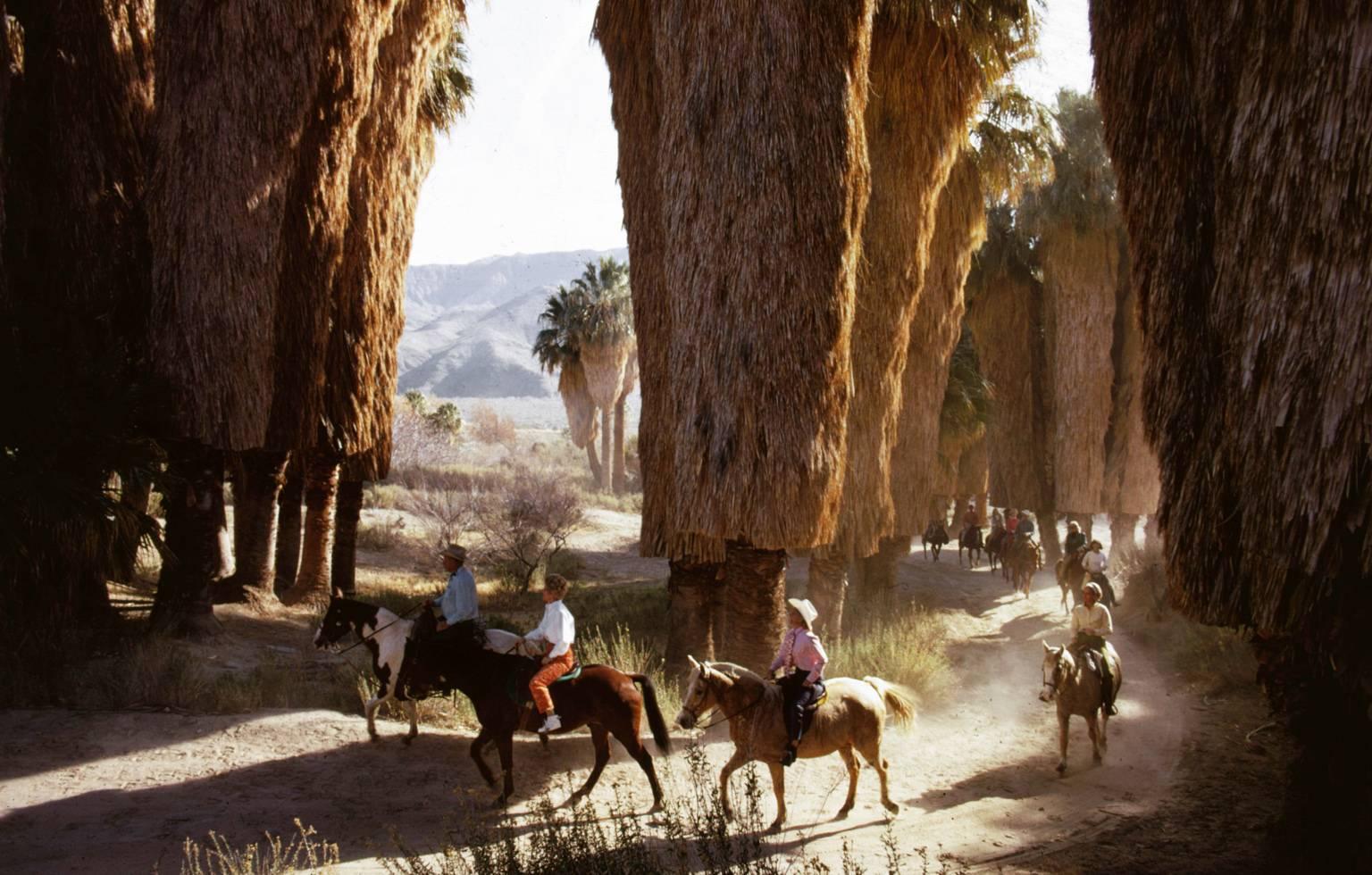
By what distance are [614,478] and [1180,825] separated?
140 ft

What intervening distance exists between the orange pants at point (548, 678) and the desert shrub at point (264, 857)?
2.07 m

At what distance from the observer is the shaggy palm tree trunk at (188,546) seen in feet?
46.1

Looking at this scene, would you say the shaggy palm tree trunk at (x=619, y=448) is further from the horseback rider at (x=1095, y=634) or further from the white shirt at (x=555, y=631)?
the white shirt at (x=555, y=631)

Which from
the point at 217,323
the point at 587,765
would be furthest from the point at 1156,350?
the point at 217,323

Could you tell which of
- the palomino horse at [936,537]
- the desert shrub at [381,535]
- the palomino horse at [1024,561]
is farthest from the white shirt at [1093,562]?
the desert shrub at [381,535]

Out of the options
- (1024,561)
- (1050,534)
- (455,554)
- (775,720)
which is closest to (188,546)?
(455,554)

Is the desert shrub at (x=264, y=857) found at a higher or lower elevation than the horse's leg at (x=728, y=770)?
lower

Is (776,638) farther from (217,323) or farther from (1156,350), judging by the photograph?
(217,323)

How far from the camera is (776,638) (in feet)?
37.6

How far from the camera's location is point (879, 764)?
9.38m

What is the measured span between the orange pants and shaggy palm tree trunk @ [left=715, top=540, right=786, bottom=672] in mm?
2670

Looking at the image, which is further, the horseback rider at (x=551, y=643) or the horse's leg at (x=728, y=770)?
the horseback rider at (x=551, y=643)

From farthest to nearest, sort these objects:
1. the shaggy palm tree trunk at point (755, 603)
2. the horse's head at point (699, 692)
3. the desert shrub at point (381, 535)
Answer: the desert shrub at point (381, 535) → the shaggy palm tree trunk at point (755, 603) → the horse's head at point (699, 692)

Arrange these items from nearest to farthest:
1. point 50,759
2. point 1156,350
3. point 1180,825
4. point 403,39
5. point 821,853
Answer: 1. point 1156,350
2. point 821,853
3. point 1180,825
4. point 50,759
5. point 403,39
